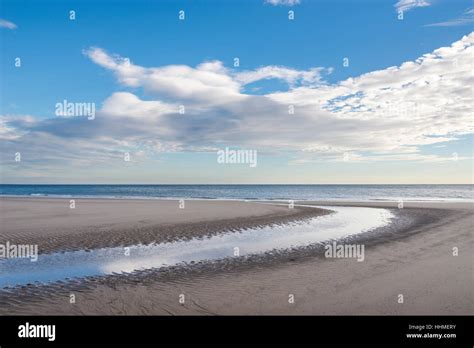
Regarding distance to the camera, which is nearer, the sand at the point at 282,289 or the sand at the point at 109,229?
the sand at the point at 282,289

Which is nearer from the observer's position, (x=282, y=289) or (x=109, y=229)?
(x=282, y=289)

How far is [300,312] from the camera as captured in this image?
8914mm

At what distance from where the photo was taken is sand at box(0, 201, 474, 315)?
9.12 metres

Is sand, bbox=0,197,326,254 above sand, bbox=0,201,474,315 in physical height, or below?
above

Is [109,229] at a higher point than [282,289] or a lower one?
higher

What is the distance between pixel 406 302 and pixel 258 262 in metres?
5.92

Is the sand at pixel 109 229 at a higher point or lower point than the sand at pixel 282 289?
higher

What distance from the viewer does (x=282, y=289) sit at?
421 inches

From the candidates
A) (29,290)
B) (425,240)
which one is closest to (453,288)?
(425,240)

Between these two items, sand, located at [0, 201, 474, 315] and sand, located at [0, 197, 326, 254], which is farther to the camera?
sand, located at [0, 197, 326, 254]

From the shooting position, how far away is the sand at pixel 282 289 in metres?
9.12
